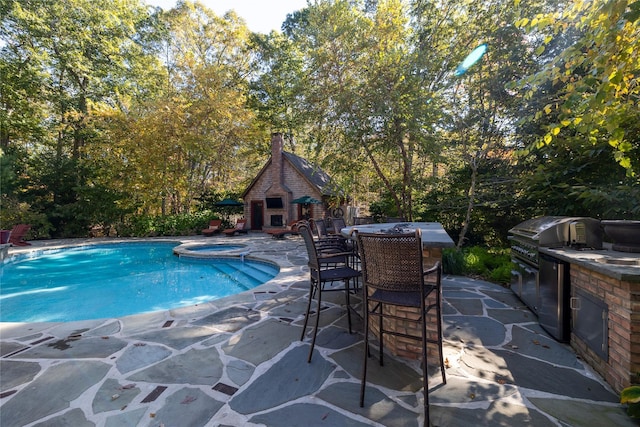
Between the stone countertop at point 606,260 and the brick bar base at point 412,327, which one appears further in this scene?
the brick bar base at point 412,327

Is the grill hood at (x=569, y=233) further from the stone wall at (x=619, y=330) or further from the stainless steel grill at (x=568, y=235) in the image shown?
the stone wall at (x=619, y=330)

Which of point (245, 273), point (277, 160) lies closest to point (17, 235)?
point (245, 273)

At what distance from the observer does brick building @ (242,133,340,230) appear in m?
15.9

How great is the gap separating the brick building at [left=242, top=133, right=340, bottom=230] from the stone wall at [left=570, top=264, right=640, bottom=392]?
1350 centimetres

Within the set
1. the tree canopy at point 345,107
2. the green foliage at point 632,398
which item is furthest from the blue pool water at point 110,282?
the green foliage at point 632,398

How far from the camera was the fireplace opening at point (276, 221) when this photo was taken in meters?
16.6

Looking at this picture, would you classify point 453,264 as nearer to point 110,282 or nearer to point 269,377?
point 269,377

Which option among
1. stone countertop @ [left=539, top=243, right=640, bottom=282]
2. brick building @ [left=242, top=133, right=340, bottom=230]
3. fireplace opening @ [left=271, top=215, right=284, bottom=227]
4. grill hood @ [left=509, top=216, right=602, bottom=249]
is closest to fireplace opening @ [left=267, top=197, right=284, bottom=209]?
brick building @ [left=242, top=133, right=340, bottom=230]

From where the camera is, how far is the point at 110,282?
7121 mm

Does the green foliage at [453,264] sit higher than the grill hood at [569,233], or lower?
lower

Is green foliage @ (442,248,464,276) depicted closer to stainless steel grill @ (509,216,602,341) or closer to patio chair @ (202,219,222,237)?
stainless steel grill @ (509,216,602,341)

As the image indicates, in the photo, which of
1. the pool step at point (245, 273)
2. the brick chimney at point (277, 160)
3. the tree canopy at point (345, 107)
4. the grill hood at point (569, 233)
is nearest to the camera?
the grill hood at point (569, 233)

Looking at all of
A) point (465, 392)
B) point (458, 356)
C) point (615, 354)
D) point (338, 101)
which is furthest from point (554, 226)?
point (338, 101)

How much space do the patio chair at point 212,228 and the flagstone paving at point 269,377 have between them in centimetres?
1147
